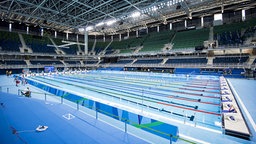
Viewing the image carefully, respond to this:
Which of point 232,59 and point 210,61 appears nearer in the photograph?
point 232,59

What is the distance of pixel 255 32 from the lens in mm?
18016

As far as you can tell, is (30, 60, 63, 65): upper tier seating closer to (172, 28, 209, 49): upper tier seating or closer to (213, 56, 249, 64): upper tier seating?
(172, 28, 209, 49): upper tier seating

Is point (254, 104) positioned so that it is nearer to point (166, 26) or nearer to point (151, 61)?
point (151, 61)

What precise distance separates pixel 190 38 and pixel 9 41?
31.8 m

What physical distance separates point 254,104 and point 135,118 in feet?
16.3

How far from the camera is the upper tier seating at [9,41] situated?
80.4 feet

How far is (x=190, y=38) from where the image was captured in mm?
24719

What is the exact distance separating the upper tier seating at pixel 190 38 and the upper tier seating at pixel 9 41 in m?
27.8

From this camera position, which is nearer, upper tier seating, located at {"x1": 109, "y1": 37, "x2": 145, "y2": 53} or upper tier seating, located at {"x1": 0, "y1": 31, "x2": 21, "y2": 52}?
upper tier seating, located at {"x1": 0, "y1": 31, "x2": 21, "y2": 52}

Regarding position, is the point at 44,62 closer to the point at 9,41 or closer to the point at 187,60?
the point at 9,41

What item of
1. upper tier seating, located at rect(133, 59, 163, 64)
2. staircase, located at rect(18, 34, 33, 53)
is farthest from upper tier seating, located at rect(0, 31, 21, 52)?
upper tier seating, located at rect(133, 59, 163, 64)

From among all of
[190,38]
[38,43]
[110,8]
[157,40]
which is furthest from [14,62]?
[190,38]

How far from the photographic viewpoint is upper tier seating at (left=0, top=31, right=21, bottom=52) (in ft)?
80.4

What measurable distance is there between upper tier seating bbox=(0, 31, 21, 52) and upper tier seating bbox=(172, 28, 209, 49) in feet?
91.3
